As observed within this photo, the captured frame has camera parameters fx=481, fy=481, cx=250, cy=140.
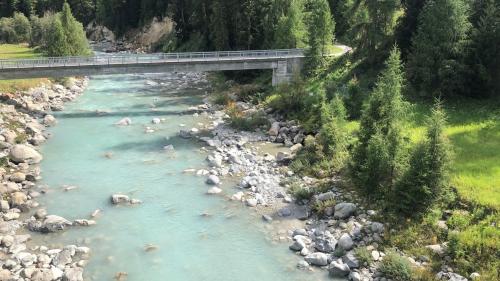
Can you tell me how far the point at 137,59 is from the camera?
Answer: 169ft

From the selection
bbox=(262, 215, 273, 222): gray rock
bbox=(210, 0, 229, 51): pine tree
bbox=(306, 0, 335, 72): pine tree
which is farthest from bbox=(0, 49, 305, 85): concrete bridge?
bbox=(262, 215, 273, 222): gray rock

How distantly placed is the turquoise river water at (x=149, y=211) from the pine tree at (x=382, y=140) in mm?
6496

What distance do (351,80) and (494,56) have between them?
12.8m

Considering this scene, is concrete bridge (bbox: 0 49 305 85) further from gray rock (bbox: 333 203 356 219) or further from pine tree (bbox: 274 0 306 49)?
gray rock (bbox: 333 203 356 219)

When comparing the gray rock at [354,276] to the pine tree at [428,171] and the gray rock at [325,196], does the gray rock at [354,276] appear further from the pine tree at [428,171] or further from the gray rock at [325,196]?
the gray rock at [325,196]

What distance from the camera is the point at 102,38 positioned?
135875 millimetres

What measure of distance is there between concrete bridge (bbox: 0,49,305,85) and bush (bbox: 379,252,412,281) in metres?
33.7

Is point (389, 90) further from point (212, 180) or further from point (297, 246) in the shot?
point (212, 180)

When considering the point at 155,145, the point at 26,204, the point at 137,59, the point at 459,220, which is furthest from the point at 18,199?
the point at 459,220

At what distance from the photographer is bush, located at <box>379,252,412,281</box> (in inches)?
842

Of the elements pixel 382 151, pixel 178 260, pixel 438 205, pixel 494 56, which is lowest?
pixel 178 260

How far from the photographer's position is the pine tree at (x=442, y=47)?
38.6 metres

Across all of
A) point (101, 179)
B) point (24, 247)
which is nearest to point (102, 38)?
point (101, 179)

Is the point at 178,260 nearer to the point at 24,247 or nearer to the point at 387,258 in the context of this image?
→ the point at 24,247
